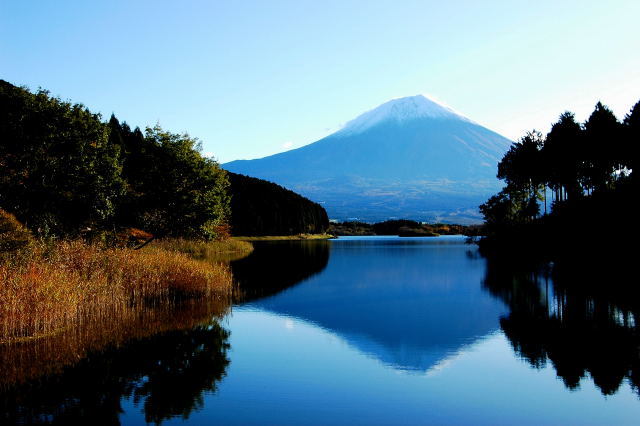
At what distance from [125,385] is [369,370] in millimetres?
6047

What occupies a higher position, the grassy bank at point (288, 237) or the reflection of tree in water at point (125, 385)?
the grassy bank at point (288, 237)

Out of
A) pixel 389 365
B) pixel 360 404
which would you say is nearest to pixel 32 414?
pixel 360 404

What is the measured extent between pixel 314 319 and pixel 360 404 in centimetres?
1055

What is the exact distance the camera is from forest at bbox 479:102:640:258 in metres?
39.7

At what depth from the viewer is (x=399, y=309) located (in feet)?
81.5

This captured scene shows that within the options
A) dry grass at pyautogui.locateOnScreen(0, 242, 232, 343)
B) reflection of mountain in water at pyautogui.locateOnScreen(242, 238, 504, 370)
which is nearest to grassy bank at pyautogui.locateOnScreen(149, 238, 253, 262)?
reflection of mountain in water at pyautogui.locateOnScreen(242, 238, 504, 370)

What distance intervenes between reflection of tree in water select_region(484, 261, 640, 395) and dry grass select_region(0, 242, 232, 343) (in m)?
13.9

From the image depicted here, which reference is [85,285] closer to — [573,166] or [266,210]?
[573,166]

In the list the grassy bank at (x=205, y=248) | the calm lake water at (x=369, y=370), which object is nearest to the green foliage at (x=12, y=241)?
the calm lake water at (x=369, y=370)

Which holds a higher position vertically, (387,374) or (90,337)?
(90,337)

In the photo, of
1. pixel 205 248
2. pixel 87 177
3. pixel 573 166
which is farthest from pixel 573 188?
pixel 87 177

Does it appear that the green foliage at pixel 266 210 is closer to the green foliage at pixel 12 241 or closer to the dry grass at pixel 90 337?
the dry grass at pixel 90 337

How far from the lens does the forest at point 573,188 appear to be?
3969 centimetres

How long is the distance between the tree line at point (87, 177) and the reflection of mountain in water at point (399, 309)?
969 cm
